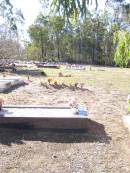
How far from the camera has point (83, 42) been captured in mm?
52875

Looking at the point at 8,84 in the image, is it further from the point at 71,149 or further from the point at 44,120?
the point at 71,149

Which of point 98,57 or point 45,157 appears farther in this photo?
point 98,57

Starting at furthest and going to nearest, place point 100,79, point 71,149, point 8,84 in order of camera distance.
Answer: point 100,79 < point 8,84 < point 71,149

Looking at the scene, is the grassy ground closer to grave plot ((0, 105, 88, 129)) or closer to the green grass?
grave plot ((0, 105, 88, 129))

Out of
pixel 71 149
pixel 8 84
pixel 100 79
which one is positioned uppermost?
pixel 8 84

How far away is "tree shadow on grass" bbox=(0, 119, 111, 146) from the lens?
6898 millimetres

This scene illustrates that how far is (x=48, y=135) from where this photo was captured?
7.20 metres

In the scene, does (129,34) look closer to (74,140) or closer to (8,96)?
(74,140)

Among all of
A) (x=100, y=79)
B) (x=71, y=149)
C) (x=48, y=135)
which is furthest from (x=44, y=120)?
(x=100, y=79)

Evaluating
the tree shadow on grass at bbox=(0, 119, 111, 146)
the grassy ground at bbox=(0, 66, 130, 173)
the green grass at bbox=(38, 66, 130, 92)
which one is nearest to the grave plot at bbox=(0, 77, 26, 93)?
the green grass at bbox=(38, 66, 130, 92)

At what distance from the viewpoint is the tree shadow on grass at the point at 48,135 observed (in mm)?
6898

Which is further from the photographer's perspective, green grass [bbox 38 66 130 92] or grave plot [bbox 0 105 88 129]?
green grass [bbox 38 66 130 92]

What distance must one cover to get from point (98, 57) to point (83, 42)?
279 cm

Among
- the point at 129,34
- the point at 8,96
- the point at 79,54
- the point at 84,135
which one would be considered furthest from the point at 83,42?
the point at 129,34
